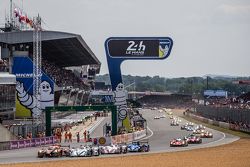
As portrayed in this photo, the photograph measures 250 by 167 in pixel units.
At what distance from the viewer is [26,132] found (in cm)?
7419

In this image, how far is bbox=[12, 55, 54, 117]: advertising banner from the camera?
98956mm

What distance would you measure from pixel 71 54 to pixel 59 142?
5755 centimetres

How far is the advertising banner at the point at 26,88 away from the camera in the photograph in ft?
325

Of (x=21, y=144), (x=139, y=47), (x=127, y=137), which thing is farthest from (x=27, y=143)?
(x=139, y=47)

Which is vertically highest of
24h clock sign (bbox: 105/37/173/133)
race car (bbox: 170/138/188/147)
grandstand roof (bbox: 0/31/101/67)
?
grandstand roof (bbox: 0/31/101/67)

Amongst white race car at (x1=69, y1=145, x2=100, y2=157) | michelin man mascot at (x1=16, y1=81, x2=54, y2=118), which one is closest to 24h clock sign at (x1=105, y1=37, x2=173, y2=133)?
michelin man mascot at (x1=16, y1=81, x2=54, y2=118)

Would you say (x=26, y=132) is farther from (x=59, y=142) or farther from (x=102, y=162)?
(x=102, y=162)

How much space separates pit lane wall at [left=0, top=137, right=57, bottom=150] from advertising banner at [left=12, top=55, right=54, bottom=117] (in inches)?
997

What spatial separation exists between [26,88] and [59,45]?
1336 centimetres

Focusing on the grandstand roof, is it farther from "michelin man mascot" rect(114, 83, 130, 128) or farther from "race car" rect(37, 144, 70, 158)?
"race car" rect(37, 144, 70, 158)

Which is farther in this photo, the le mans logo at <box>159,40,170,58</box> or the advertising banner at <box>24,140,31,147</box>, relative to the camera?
the le mans logo at <box>159,40,170,58</box>

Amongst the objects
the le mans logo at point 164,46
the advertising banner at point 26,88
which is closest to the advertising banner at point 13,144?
the le mans logo at point 164,46

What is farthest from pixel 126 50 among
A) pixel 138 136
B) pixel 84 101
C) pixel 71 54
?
pixel 84 101

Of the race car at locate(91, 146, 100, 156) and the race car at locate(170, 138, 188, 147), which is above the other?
the race car at locate(91, 146, 100, 156)
